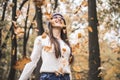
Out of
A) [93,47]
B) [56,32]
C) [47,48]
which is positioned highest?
[56,32]

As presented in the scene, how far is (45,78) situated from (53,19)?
0.68 metres

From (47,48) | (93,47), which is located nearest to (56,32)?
(47,48)

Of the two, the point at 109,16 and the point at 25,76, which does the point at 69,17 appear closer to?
the point at 109,16

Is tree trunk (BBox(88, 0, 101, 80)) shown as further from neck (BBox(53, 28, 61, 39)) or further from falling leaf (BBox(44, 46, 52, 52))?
falling leaf (BBox(44, 46, 52, 52))

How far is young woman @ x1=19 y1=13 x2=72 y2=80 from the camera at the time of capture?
3.96 m

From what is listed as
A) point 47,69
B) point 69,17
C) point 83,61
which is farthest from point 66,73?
point 83,61

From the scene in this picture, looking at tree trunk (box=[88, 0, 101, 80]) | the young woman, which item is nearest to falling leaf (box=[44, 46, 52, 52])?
the young woman

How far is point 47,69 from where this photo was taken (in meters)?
3.98

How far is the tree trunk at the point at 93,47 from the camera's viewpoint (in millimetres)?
7129

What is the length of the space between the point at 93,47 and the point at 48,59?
3.47 meters

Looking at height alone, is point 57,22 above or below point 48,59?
above

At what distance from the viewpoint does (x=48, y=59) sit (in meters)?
4.00

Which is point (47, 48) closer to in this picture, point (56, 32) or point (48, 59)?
point (48, 59)

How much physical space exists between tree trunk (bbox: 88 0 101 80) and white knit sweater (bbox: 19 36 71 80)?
3.09 metres
